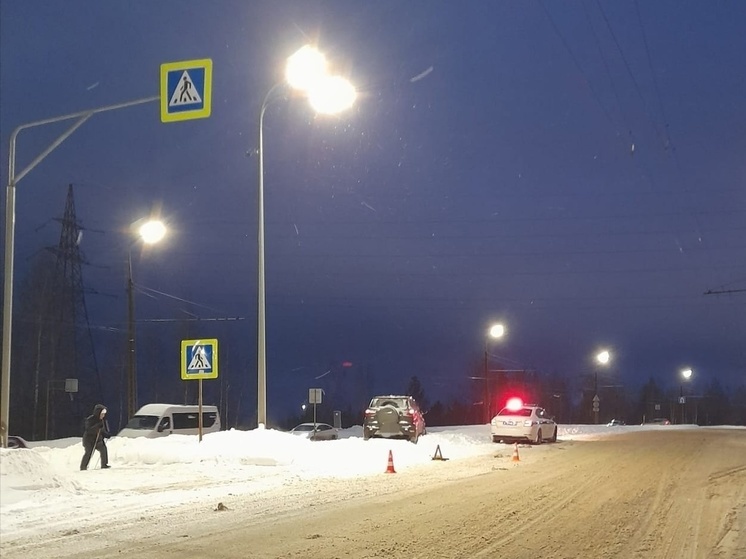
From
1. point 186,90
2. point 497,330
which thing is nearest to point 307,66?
point 186,90

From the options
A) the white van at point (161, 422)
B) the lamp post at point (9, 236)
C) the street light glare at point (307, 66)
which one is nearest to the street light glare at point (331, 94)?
the street light glare at point (307, 66)

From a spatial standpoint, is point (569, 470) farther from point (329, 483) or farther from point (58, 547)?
point (58, 547)

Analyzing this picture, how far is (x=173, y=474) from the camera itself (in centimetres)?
1636

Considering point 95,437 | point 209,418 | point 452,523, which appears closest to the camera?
point 452,523

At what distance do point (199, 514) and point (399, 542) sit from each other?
3451 mm

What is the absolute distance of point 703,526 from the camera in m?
11.0

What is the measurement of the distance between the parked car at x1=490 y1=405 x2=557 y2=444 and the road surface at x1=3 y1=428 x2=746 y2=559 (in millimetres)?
13492

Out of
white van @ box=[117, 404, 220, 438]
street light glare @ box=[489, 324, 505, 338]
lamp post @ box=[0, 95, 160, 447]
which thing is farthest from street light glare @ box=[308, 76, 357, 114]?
street light glare @ box=[489, 324, 505, 338]

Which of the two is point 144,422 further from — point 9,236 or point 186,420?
point 9,236

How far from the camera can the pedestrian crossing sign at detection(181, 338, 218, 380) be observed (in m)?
20.1

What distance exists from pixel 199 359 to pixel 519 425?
1564 centimetres

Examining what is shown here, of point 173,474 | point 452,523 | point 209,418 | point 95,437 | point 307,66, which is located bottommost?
point 452,523

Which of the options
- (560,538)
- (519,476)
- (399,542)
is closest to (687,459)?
(519,476)

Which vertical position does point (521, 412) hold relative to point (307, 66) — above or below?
below
